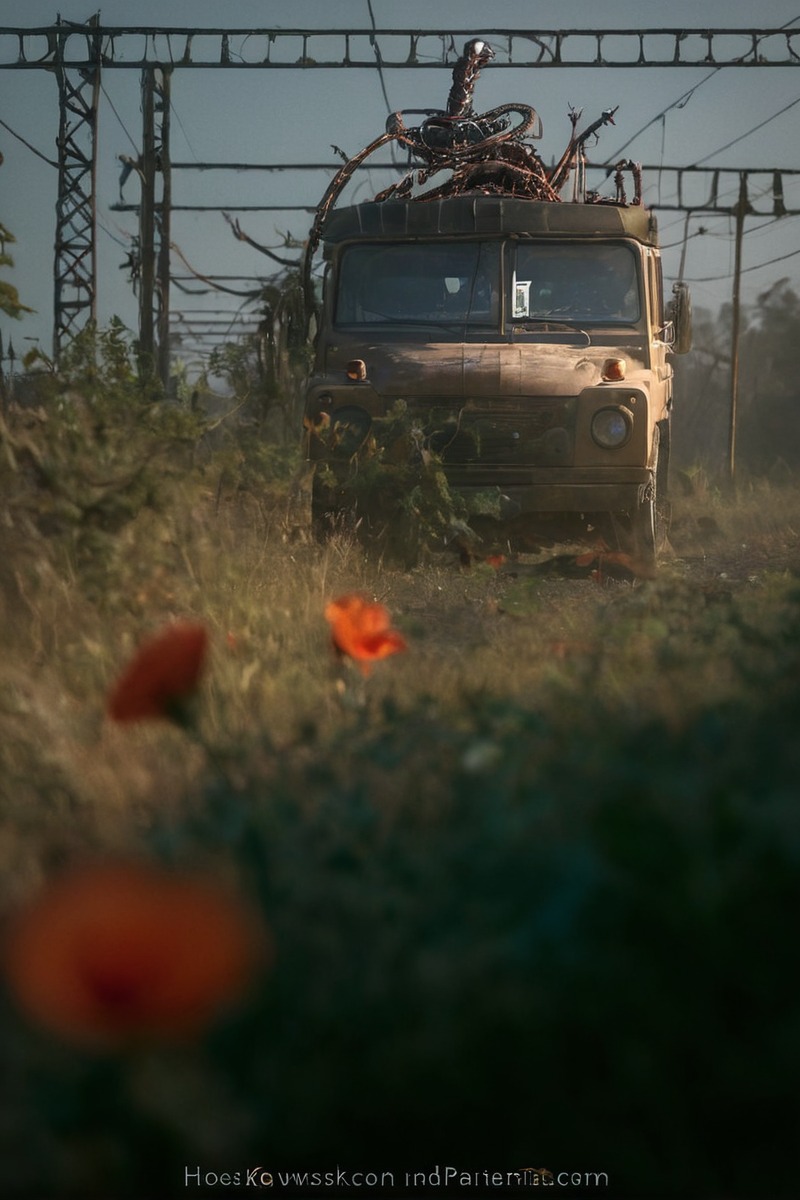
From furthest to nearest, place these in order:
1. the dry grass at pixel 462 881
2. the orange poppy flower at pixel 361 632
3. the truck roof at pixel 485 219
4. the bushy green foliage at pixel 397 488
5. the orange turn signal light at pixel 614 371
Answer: the truck roof at pixel 485 219, the orange turn signal light at pixel 614 371, the bushy green foliage at pixel 397 488, the orange poppy flower at pixel 361 632, the dry grass at pixel 462 881

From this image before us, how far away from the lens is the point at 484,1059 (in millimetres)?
1692

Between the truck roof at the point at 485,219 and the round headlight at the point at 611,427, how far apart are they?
4.05 feet

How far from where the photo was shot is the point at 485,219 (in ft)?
30.1

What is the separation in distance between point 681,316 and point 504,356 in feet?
6.97

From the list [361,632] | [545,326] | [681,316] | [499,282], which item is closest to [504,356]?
[545,326]

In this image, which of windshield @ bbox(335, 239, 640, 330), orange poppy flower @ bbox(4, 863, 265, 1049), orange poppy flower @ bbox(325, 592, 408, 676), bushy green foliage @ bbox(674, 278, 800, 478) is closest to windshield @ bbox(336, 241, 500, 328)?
windshield @ bbox(335, 239, 640, 330)

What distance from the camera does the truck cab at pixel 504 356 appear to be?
8727 millimetres

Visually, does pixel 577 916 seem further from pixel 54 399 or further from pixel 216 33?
pixel 216 33

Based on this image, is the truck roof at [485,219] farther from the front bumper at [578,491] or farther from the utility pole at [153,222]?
the utility pole at [153,222]

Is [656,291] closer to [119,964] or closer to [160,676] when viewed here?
[160,676]

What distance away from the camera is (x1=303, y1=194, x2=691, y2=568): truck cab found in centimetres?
873

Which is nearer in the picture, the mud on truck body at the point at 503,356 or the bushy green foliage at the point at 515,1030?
the bushy green foliage at the point at 515,1030

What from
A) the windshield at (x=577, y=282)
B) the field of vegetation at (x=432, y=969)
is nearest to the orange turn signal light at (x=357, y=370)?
the windshield at (x=577, y=282)

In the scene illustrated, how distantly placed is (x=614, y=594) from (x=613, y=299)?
229cm
